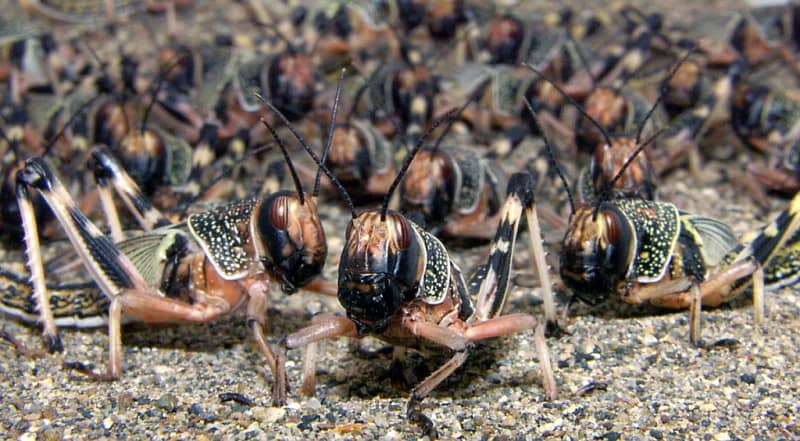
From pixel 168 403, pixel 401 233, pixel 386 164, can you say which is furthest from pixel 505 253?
pixel 386 164

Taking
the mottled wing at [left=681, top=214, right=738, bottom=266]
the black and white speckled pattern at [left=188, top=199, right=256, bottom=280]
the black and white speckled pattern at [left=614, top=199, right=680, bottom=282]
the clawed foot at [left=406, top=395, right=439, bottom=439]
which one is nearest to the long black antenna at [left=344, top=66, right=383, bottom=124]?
the black and white speckled pattern at [left=188, top=199, right=256, bottom=280]

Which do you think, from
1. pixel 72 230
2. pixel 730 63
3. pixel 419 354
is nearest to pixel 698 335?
pixel 419 354

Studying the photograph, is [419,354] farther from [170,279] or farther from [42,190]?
[42,190]

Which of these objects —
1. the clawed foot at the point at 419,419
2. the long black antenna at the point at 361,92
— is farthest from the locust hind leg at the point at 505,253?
the long black antenna at the point at 361,92

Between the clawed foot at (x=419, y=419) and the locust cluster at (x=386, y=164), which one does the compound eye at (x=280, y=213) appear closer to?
the locust cluster at (x=386, y=164)

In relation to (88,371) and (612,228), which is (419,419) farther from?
(88,371)
